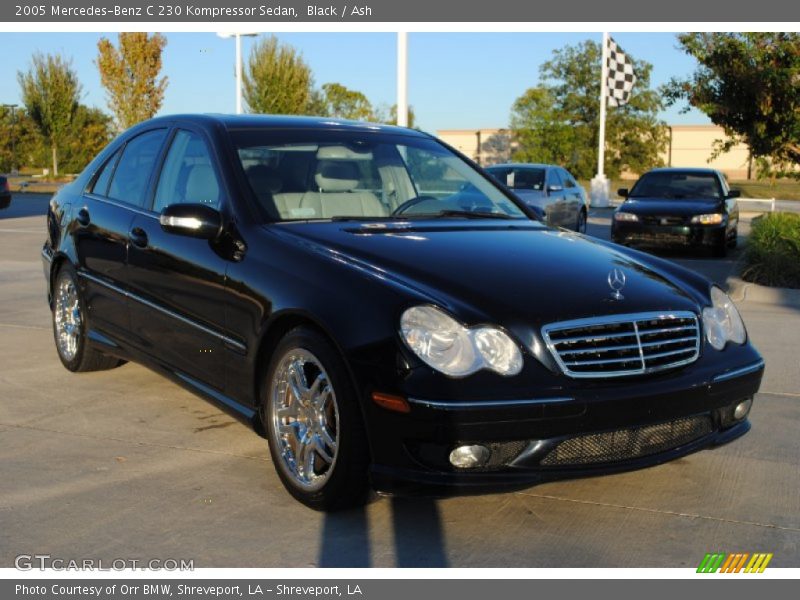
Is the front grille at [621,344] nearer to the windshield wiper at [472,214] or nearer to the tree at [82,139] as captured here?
the windshield wiper at [472,214]

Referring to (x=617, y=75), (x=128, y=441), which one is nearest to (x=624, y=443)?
(x=128, y=441)

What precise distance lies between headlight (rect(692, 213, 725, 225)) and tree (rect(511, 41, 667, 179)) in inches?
1117

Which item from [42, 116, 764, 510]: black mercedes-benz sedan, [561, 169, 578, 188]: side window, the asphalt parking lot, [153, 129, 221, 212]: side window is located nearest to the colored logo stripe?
the asphalt parking lot

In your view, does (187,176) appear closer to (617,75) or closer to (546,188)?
(546,188)

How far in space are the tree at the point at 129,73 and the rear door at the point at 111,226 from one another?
34.4 meters

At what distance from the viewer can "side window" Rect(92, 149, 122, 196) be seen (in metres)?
5.98

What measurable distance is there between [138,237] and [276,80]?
3391cm

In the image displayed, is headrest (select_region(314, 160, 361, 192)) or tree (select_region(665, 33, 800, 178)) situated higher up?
tree (select_region(665, 33, 800, 178))

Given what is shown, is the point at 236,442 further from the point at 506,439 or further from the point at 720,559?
the point at 720,559

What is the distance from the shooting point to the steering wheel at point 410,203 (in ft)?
16.4

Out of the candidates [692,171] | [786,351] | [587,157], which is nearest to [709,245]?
[692,171]

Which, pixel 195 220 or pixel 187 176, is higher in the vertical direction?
pixel 187 176

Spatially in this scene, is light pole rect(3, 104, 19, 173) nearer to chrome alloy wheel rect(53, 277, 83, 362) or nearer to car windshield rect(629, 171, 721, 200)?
car windshield rect(629, 171, 721, 200)

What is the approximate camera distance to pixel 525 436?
3.51 metres
